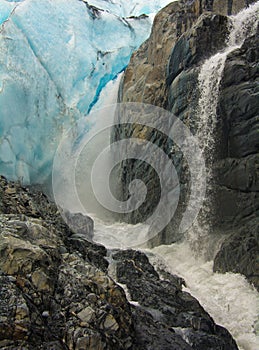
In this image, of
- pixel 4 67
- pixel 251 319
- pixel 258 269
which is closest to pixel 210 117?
pixel 258 269

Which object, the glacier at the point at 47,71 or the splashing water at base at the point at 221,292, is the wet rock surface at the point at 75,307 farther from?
the glacier at the point at 47,71

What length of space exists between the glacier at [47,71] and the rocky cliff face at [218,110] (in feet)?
9.70

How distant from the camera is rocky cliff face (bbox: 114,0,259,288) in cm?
825

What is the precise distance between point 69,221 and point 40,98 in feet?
21.3

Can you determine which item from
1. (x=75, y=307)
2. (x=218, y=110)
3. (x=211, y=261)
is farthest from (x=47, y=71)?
(x=75, y=307)

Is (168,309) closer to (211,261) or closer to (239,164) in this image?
(211,261)

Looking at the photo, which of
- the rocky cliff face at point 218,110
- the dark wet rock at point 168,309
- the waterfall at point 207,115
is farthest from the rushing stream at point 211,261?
the dark wet rock at point 168,309

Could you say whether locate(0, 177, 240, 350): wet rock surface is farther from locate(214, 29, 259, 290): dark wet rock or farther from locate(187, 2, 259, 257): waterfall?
locate(187, 2, 259, 257): waterfall

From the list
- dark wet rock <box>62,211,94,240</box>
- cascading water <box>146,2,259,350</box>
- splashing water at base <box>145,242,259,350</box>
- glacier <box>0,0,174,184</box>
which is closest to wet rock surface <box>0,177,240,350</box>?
splashing water at base <box>145,242,259,350</box>

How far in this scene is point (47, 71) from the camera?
50.6 feet

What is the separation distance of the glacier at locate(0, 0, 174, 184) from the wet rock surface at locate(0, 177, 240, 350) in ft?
26.7

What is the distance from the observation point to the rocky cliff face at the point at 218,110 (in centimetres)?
825

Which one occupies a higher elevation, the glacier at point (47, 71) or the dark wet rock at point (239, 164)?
the glacier at point (47, 71)

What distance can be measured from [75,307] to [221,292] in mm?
3719
